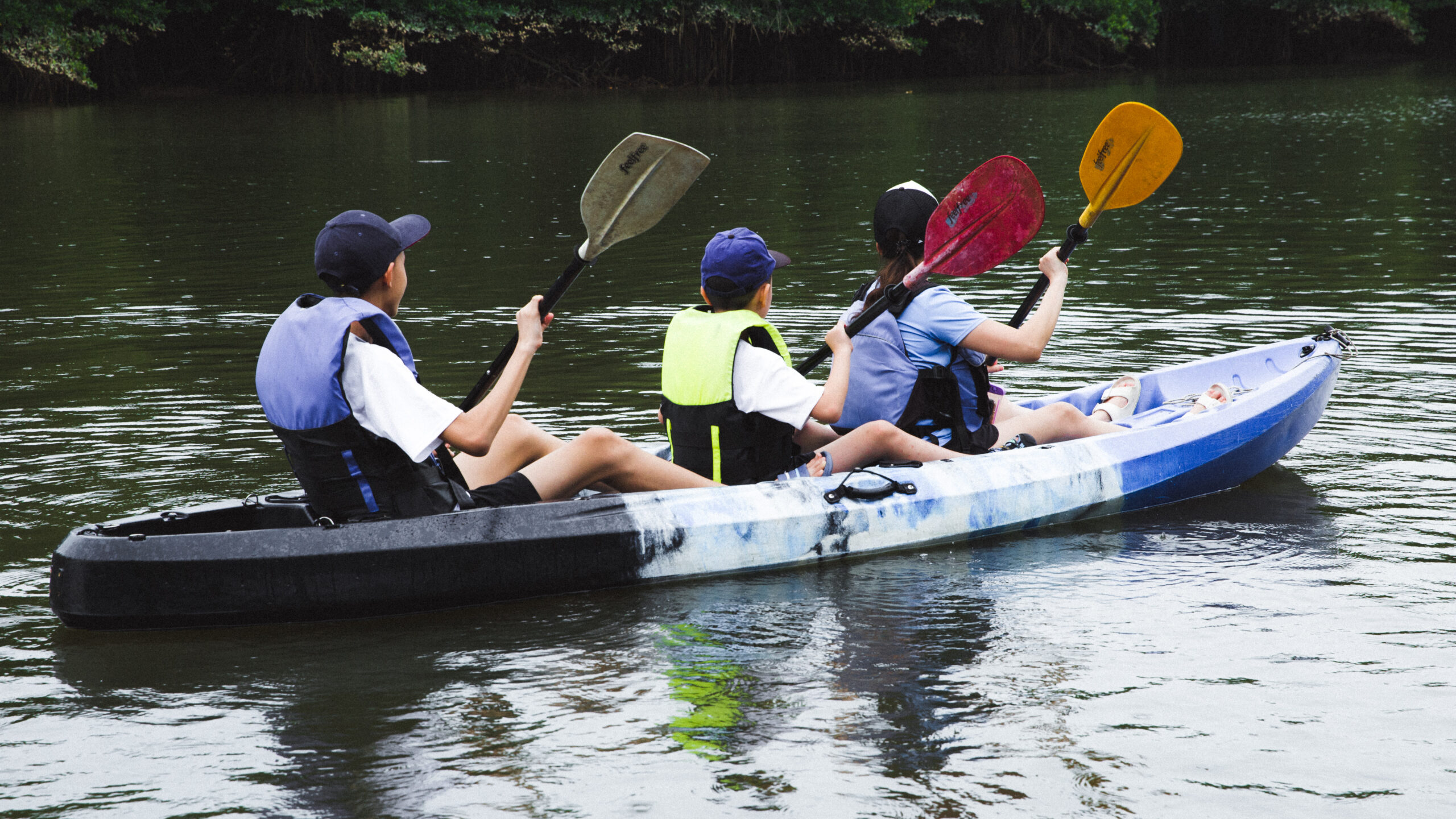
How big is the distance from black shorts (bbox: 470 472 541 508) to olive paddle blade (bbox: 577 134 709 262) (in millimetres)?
986

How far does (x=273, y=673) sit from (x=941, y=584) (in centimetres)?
194

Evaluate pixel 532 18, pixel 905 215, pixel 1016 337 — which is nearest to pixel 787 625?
pixel 1016 337

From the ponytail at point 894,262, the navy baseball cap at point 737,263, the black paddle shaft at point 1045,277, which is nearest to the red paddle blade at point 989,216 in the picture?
the black paddle shaft at point 1045,277

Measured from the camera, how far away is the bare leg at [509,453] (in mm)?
4367

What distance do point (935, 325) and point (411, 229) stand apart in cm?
167

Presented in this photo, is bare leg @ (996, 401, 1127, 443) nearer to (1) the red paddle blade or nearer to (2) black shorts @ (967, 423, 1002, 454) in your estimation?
(2) black shorts @ (967, 423, 1002, 454)

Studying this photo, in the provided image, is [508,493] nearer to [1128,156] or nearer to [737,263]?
[737,263]

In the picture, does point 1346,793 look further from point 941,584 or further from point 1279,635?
point 941,584

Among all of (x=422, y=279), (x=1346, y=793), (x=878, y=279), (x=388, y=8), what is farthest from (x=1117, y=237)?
(x=388, y=8)

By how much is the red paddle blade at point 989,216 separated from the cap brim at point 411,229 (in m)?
1.82

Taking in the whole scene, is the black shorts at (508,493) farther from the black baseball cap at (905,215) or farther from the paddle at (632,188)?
the black baseball cap at (905,215)

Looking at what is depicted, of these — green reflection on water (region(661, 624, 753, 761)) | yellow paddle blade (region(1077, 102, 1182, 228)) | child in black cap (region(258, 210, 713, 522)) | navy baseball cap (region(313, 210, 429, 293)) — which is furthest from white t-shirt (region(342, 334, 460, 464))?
yellow paddle blade (region(1077, 102, 1182, 228))

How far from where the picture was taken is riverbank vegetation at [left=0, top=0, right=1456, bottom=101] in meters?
29.8

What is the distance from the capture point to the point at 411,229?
12.9 feet
